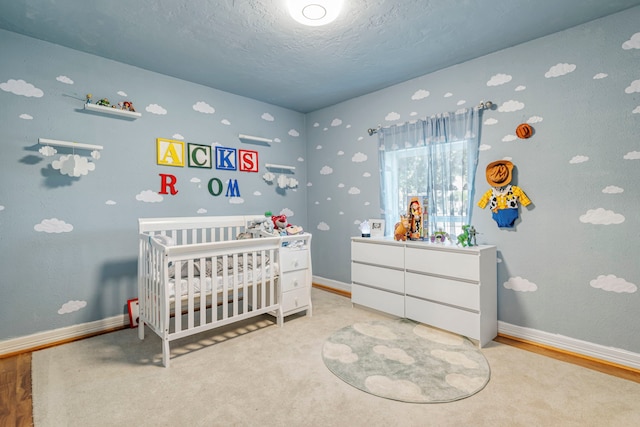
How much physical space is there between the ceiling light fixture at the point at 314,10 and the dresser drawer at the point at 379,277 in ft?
7.18

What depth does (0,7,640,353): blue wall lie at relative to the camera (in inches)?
85.5

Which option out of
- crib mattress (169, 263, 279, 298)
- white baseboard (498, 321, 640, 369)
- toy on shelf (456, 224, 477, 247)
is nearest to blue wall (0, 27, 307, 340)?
crib mattress (169, 263, 279, 298)

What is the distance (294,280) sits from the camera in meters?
2.97

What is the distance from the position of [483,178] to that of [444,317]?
128cm

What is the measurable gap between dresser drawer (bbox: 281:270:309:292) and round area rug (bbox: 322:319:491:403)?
595 millimetres

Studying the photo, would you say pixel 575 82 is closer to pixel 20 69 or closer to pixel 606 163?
pixel 606 163

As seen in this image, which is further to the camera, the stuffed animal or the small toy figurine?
the stuffed animal

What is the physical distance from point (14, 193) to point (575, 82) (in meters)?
4.37

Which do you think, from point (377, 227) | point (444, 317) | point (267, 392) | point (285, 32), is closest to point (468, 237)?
point (444, 317)

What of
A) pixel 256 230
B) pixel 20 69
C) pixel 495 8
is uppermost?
pixel 495 8

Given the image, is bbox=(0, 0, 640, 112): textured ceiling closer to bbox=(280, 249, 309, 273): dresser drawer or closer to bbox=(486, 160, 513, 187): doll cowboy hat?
bbox=(486, 160, 513, 187): doll cowboy hat

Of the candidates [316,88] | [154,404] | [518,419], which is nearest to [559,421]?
[518,419]

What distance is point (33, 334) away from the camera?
7.95 feet

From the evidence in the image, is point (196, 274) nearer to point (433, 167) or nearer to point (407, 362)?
point (407, 362)
